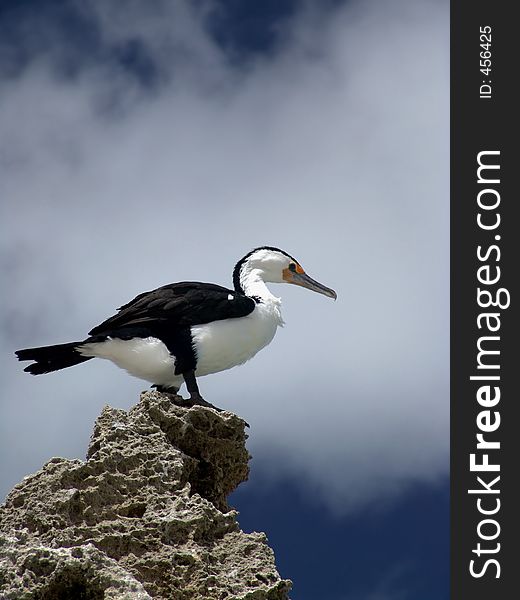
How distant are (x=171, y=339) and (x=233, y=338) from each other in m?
0.65

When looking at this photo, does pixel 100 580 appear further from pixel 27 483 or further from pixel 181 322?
pixel 181 322

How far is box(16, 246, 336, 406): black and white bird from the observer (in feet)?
30.4

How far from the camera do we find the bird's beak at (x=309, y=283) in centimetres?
1112

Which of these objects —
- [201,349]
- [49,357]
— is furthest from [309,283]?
[49,357]

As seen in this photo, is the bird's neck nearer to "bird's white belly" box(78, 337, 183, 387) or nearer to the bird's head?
the bird's head

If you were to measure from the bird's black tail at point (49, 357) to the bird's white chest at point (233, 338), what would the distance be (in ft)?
3.56

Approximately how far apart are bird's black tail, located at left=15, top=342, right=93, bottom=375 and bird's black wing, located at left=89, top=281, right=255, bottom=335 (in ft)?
0.83

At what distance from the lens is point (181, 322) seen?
30.7 feet

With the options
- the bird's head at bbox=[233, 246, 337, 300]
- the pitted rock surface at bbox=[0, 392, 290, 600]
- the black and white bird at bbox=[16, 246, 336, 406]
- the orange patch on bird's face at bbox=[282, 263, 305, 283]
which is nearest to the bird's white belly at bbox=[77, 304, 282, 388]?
the black and white bird at bbox=[16, 246, 336, 406]

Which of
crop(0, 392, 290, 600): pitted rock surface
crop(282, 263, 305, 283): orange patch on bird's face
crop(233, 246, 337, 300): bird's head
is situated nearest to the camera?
crop(0, 392, 290, 600): pitted rock surface

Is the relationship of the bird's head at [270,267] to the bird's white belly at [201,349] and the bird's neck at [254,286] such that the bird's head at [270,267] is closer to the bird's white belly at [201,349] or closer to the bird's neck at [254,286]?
the bird's neck at [254,286]

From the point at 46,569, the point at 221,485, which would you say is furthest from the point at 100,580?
the point at 221,485

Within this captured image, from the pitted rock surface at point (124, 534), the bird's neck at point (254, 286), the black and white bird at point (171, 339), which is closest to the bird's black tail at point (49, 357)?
the black and white bird at point (171, 339)

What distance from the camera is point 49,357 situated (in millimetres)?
9375
